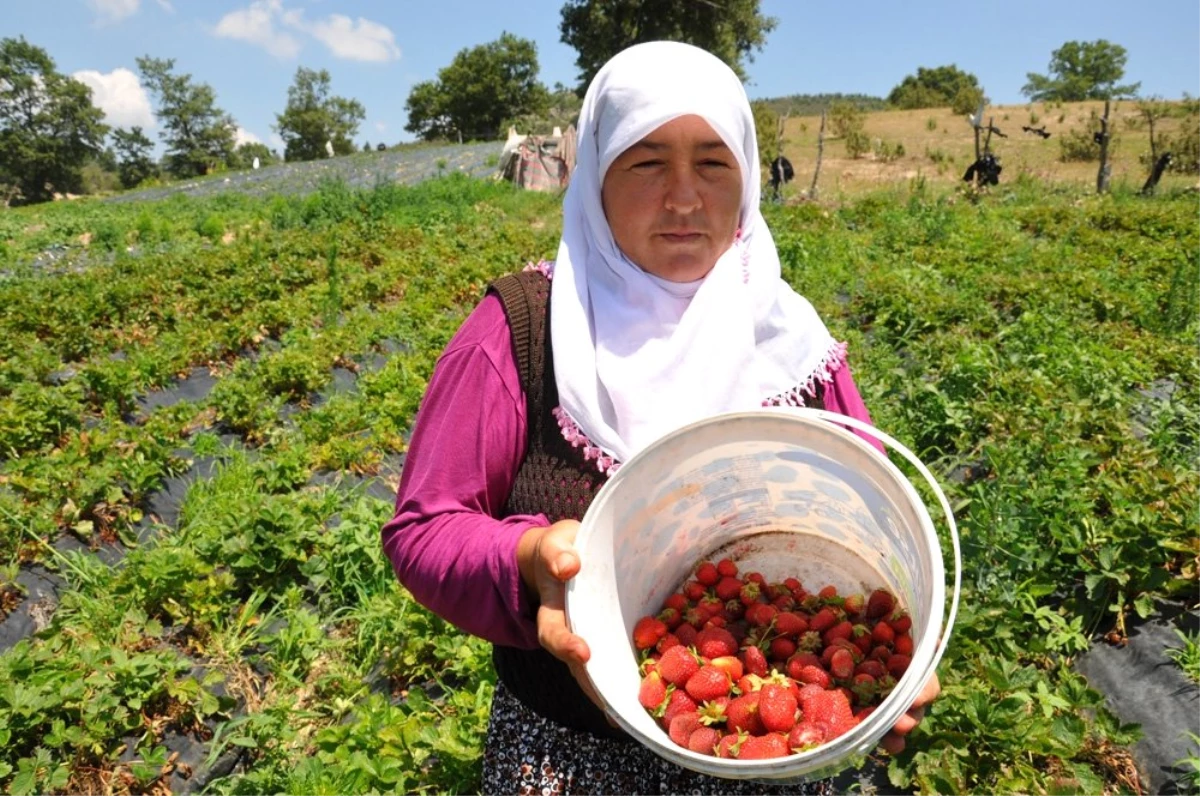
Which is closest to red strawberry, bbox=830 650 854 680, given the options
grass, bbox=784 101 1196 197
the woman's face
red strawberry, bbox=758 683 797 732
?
red strawberry, bbox=758 683 797 732

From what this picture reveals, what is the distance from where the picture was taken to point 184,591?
2.81 m

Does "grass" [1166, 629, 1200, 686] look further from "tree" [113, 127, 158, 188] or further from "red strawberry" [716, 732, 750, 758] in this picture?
"tree" [113, 127, 158, 188]

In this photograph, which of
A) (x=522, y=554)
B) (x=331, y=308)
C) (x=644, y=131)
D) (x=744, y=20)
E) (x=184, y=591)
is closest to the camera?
(x=522, y=554)

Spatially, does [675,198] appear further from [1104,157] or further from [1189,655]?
[1104,157]

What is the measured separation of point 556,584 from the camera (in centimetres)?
102

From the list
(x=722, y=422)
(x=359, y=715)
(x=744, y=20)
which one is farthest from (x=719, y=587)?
(x=744, y=20)

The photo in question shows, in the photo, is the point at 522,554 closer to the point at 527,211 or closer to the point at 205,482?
the point at 205,482

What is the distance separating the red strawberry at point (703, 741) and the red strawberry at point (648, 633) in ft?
0.62

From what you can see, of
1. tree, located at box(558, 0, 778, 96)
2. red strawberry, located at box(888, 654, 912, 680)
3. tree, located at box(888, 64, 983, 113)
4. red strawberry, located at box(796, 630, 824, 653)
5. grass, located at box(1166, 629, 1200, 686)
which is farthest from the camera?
tree, located at box(888, 64, 983, 113)

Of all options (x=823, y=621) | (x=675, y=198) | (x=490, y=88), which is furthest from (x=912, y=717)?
(x=490, y=88)

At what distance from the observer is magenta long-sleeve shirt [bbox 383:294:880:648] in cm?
113

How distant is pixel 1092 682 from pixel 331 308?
5.30 meters

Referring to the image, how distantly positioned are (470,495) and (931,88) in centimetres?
6741

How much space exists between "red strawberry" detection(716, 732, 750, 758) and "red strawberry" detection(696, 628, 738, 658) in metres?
0.17
